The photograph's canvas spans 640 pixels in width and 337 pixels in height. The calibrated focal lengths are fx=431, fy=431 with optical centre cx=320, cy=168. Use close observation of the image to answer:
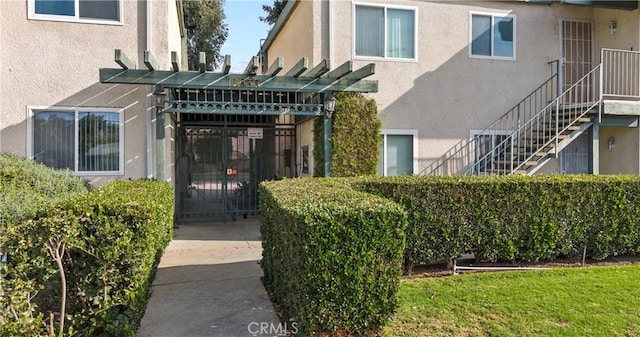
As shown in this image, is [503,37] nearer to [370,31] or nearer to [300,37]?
[370,31]

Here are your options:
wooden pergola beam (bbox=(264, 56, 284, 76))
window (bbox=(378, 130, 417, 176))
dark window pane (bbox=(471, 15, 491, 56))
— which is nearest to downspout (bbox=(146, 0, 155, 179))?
wooden pergola beam (bbox=(264, 56, 284, 76))

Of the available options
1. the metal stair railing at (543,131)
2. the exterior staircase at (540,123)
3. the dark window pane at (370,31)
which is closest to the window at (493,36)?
the exterior staircase at (540,123)

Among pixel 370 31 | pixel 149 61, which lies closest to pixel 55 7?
pixel 149 61

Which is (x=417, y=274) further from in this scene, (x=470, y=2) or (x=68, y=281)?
(x=470, y=2)

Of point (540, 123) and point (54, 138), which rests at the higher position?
point (540, 123)

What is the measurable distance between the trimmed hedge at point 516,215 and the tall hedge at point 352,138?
297cm

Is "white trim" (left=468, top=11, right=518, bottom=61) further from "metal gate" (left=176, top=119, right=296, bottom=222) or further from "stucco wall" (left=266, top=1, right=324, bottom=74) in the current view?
"metal gate" (left=176, top=119, right=296, bottom=222)

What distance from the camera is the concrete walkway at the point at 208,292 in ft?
15.0

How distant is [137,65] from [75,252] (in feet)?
20.1

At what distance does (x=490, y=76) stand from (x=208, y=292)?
8778 mm

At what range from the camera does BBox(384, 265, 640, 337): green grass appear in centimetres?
441

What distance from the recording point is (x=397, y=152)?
10.4 meters

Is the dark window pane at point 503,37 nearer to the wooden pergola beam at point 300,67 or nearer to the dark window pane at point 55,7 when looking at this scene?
Answer: the wooden pergola beam at point 300,67

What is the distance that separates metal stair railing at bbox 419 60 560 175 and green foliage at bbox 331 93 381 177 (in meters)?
1.70
